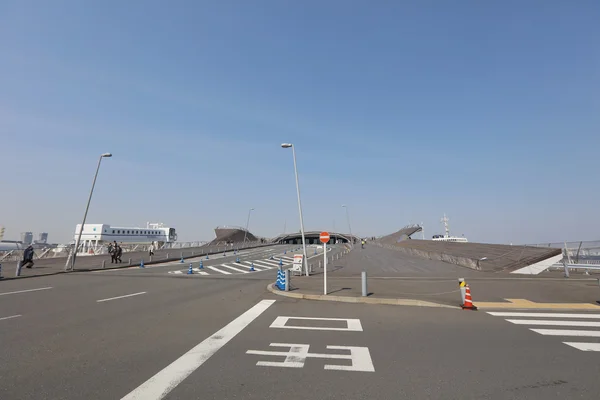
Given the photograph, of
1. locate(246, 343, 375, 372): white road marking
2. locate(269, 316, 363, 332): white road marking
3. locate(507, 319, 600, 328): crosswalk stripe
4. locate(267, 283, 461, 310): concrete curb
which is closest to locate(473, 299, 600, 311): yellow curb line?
locate(267, 283, 461, 310): concrete curb

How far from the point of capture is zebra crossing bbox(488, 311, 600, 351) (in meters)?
6.67

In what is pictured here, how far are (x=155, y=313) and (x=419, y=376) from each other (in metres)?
7.69

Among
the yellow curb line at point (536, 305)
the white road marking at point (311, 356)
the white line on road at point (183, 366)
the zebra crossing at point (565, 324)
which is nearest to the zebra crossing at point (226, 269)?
the white line on road at point (183, 366)

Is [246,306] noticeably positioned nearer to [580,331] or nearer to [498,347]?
[498,347]

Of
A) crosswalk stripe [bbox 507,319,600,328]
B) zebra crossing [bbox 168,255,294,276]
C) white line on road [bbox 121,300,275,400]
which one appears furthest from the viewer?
zebra crossing [bbox 168,255,294,276]

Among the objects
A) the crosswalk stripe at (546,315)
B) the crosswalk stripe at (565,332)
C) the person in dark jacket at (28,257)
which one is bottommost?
the crosswalk stripe at (546,315)

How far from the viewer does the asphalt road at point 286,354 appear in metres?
4.30

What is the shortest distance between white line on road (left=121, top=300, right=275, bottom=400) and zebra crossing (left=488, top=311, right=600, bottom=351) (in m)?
7.26

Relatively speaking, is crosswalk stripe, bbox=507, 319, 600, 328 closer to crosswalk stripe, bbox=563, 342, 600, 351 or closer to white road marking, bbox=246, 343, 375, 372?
crosswalk stripe, bbox=563, 342, 600, 351

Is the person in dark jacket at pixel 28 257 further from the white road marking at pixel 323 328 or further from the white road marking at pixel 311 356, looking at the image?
the white road marking at pixel 311 356

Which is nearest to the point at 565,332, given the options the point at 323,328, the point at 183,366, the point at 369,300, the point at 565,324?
the point at 565,324

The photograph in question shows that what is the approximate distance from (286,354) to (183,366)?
180 cm

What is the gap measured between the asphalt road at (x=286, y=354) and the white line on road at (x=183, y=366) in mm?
24

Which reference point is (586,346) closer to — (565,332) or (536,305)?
(565,332)
